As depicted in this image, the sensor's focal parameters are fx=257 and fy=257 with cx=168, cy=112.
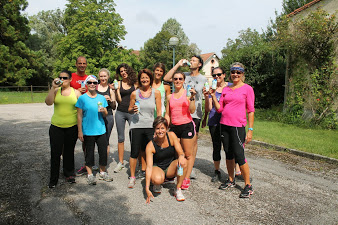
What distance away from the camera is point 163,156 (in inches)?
162

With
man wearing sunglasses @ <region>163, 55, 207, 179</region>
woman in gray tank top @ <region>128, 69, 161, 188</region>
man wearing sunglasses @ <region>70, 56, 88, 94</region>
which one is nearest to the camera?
woman in gray tank top @ <region>128, 69, 161, 188</region>

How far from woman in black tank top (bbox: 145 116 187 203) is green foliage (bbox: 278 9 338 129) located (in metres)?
8.47

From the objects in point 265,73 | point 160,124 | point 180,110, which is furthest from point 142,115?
point 265,73

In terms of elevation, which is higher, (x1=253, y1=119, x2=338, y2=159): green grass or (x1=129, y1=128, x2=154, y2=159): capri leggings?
(x1=129, y1=128, x2=154, y2=159): capri leggings

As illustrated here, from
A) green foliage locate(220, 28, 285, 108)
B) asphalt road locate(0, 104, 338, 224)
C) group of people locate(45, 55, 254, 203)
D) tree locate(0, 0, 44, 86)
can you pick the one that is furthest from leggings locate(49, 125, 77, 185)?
tree locate(0, 0, 44, 86)

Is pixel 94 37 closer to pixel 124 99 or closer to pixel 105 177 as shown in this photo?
pixel 124 99

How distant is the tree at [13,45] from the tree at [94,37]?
4610 millimetres

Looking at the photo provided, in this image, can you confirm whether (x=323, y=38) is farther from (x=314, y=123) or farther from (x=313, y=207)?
(x=313, y=207)

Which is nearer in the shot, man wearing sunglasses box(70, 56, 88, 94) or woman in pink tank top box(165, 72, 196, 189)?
woman in pink tank top box(165, 72, 196, 189)

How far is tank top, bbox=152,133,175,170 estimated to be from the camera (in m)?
4.07

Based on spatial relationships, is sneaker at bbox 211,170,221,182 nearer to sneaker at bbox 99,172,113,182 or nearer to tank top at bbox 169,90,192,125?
tank top at bbox 169,90,192,125

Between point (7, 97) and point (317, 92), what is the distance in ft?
78.5

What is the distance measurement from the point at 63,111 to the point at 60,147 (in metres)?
0.60

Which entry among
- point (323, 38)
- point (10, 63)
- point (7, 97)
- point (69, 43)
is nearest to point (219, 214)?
point (323, 38)
